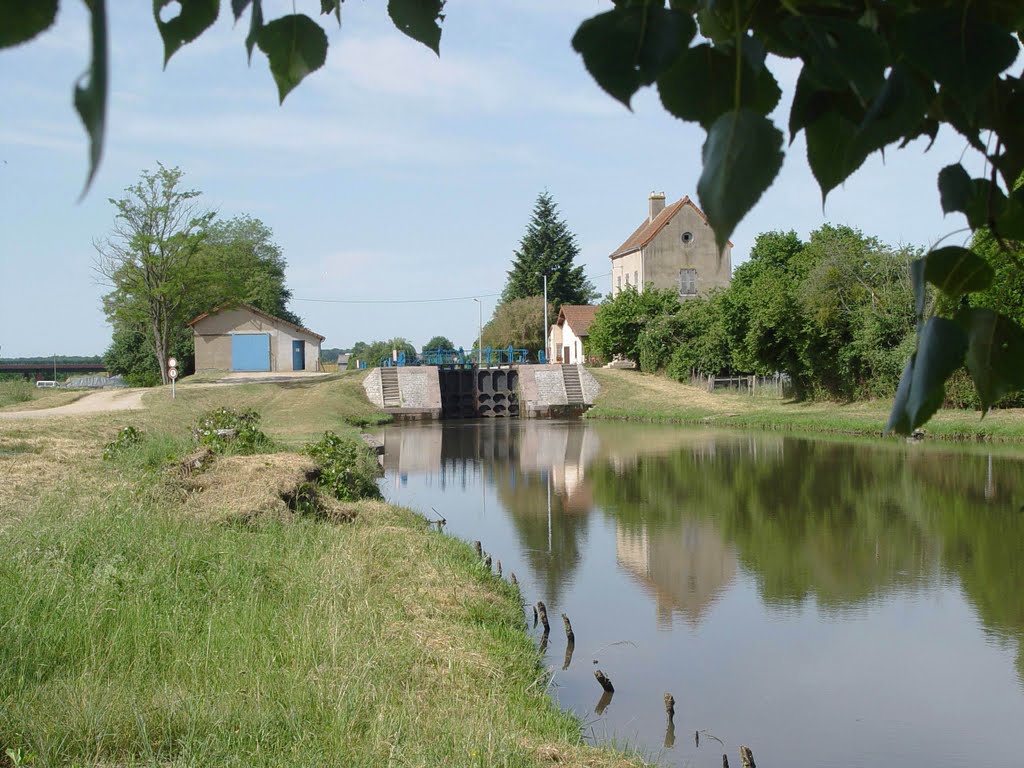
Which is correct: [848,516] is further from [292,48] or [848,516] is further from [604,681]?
[292,48]

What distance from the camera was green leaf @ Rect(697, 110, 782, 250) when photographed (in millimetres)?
691

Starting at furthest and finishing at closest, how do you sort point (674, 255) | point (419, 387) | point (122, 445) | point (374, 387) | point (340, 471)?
1. point (674, 255)
2. point (419, 387)
3. point (374, 387)
4. point (122, 445)
5. point (340, 471)

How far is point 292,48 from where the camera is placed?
3.26ft

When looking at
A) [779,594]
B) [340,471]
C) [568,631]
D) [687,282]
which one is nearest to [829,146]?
[568,631]

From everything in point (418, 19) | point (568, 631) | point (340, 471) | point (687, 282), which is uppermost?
point (687, 282)

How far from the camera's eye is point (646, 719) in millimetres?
7336

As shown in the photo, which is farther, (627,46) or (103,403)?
(103,403)

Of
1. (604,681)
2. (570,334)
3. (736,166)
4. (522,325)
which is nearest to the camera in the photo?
(736,166)

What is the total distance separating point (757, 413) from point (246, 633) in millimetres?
28399

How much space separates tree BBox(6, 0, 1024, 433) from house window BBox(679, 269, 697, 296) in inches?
1997

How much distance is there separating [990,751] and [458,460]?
18.1 metres

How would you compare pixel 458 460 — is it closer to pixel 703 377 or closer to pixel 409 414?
pixel 409 414

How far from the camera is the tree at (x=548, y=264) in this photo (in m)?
60.5

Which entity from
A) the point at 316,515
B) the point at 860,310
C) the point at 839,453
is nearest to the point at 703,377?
the point at 860,310
